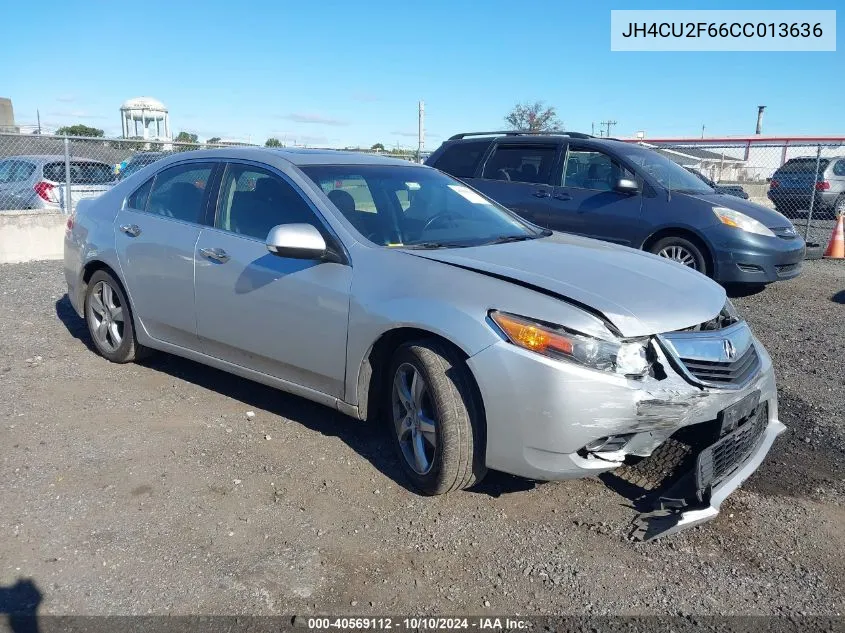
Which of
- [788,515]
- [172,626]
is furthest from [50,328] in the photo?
[788,515]

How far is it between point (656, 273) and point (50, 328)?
208 inches

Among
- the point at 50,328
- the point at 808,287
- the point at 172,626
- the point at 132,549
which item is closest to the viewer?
the point at 172,626

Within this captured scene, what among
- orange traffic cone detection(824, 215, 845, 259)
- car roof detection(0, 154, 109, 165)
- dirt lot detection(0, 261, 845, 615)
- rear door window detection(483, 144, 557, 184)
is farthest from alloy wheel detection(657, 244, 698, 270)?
car roof detection(0, 154, 109, 165)

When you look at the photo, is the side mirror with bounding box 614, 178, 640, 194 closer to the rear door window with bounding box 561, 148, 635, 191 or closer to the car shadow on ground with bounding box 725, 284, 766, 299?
the rear door window with bounding box 561, 148, 635, 191

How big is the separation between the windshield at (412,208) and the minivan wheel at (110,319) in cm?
188

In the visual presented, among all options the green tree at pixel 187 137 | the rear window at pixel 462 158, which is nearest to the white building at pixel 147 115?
the green tree at pixel 187 137

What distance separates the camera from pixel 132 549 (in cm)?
306

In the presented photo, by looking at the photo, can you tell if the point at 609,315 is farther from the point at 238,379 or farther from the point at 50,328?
the point at 50,328

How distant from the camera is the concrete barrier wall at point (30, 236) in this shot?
9.98 m

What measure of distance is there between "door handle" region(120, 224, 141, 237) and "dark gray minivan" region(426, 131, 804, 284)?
188 inches

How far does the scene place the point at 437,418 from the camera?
3295 millimetres

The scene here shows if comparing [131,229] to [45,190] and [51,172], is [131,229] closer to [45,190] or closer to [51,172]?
[45,190]

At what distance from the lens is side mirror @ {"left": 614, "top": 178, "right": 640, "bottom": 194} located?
7879 millimetres

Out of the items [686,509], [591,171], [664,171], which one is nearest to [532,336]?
[686,509]
